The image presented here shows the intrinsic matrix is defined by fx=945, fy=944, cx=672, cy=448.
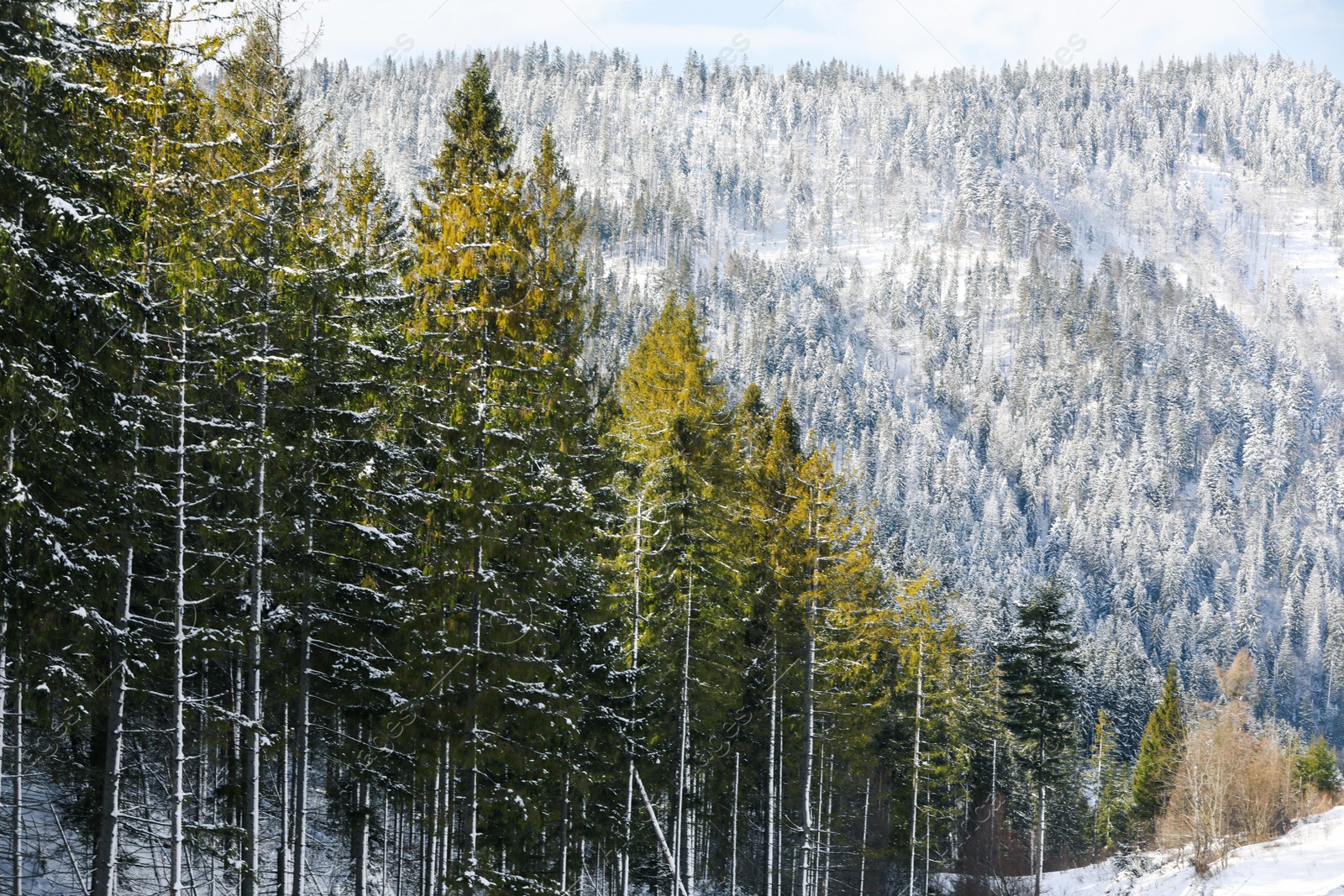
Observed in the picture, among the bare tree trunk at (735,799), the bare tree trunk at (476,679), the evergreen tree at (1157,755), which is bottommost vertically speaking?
the evergreen tree at (1157,755)

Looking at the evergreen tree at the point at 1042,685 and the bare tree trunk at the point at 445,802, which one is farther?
the evergreen tree at the point at 1042,685

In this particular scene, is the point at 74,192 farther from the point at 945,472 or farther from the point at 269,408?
the point at 945,472

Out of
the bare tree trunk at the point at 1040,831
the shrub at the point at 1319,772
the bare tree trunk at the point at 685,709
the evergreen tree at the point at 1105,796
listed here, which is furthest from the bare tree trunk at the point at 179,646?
the shrub at the point at 1319,772

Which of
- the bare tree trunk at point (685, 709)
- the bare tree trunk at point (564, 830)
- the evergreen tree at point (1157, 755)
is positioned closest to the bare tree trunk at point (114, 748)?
the bare tree trunk at point (564, 830)

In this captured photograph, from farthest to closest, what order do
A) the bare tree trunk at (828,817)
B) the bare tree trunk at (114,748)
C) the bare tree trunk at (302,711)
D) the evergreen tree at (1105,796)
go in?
the evergreen tree at (1105,796)
the bare tree trunk at (828,817)
the bare tree trunk at (302,711)
the bare tree trunk at (114,748)

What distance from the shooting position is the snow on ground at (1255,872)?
24.1 meters

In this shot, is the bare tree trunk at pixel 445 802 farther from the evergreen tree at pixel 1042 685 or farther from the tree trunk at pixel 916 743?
the evergreen tree at pixel 1042 685

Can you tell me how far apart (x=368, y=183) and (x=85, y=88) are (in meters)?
9.90

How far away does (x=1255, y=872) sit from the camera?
1060 inches

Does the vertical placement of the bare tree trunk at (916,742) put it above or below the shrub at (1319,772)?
above

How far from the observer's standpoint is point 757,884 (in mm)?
35312

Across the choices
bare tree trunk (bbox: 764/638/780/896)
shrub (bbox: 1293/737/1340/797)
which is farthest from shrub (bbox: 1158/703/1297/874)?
shrub (bbox: 1293/737/1340/797)

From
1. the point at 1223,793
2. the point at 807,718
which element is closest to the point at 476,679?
the point at 807,718

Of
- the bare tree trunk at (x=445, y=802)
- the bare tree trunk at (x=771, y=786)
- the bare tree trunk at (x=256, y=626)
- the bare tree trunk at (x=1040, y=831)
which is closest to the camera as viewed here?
the bare tree trunk at (x=256, y=626)
